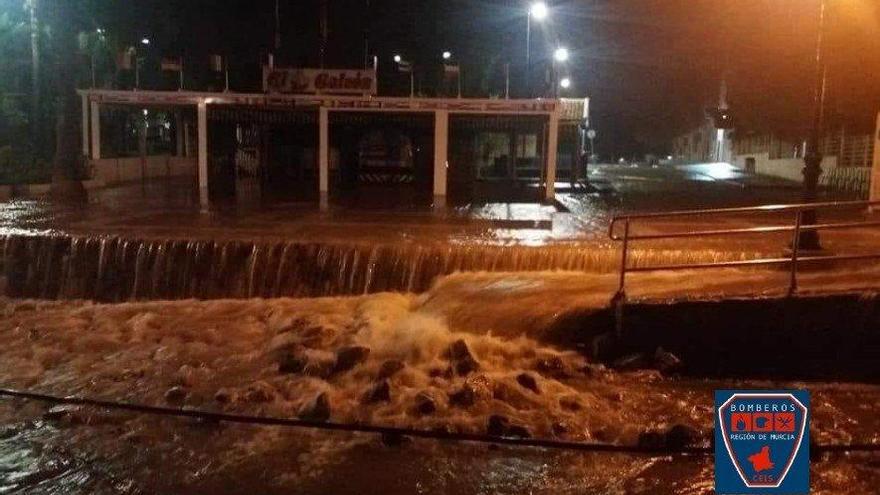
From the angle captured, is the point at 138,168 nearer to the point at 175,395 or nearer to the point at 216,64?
the point at 216,64

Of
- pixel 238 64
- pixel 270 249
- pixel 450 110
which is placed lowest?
pixel 270 249

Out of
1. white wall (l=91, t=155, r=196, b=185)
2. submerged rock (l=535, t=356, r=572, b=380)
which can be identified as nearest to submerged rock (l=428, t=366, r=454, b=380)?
submerged rock (l=535, t=356, r=572, b=380)

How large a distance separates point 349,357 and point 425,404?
5.49 feet

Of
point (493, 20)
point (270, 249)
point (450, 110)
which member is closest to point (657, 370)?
point (270, 249)

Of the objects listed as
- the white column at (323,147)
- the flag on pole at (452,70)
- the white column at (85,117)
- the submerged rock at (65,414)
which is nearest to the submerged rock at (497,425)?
the submerged rock at (65,414)

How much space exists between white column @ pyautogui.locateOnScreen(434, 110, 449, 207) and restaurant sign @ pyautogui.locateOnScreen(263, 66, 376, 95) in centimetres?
196

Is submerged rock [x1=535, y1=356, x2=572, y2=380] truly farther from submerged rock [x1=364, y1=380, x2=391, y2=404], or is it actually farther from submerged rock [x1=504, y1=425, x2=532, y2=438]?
submerged rock [x1=364, y1=380, x2=391, y2=404]

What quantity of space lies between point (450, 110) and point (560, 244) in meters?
10.2

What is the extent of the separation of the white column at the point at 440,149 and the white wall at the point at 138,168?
11.0 m

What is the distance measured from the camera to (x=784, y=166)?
116ft

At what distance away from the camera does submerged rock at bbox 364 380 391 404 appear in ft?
27.2

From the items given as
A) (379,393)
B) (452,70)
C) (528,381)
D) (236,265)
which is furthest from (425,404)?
(452,70)

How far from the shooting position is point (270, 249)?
13375mm

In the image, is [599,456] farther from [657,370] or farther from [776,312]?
[776,312]
